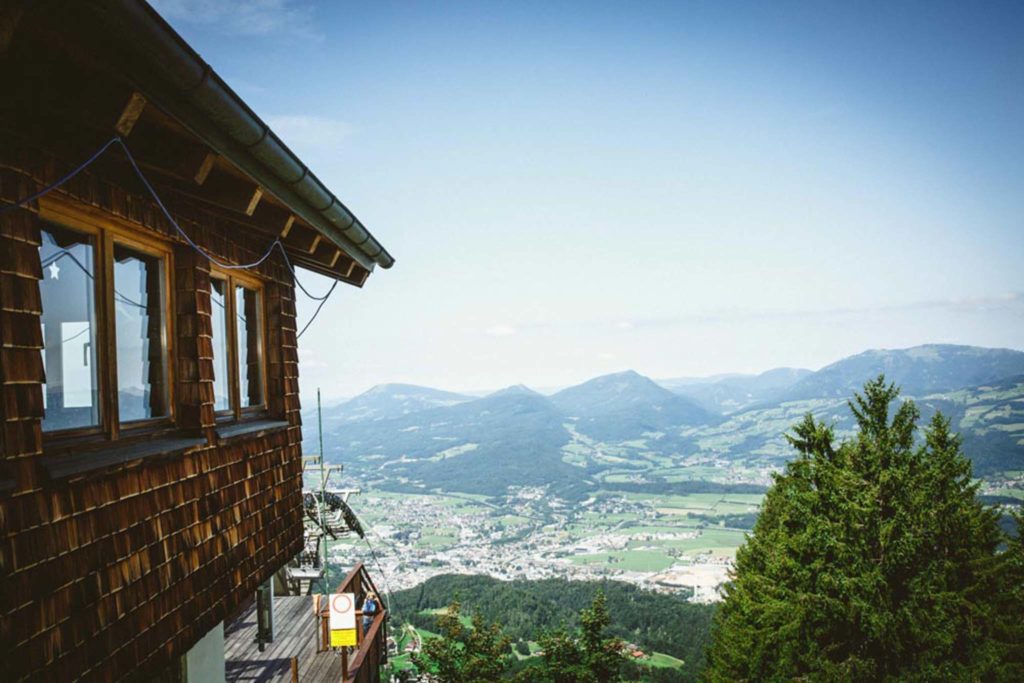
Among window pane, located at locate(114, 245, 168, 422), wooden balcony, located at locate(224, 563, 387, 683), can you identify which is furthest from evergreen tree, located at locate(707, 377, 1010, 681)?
window pane, located at locate(114, 245, 168, 422)

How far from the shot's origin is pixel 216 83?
3.39 meters

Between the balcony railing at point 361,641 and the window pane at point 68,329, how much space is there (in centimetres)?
561

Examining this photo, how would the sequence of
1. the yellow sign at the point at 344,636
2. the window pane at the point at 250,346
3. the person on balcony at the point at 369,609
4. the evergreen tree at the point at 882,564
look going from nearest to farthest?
the window pane at the point at 250,346 < the yellow sign at the point at 344,636 < the person on balcony at the point at 369,609 < the evergreen tree at the point at 882,564

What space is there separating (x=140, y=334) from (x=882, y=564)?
15809 millimetres

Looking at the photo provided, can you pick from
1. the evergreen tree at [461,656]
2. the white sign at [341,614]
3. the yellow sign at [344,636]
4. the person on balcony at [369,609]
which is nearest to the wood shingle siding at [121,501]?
the white sign at [341,614]

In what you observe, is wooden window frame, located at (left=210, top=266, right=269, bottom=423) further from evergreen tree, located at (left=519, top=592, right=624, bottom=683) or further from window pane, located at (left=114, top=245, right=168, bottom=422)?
evergreen tree, located at (left=519, top=592, right=624, bottom=683)

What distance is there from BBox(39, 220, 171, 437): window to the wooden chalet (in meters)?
0.01

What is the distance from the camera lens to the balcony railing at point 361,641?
8.80 meters

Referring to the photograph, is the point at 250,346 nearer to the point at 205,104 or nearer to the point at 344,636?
the point at 205,104

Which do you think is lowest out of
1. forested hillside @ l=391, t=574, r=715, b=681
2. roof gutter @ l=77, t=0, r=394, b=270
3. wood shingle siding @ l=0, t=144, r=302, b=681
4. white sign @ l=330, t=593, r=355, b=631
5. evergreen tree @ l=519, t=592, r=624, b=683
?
forested hillside @ l=391, t=574, r=715, b=681

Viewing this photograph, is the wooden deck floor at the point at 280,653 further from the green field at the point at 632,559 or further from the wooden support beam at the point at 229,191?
the green field at the point at 632,559

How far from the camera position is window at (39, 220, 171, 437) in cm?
365

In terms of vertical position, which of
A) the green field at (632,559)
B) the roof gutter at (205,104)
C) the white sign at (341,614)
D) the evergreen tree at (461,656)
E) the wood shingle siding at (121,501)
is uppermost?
the roof gutter at (205,104)

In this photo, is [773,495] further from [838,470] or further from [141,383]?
[141,383]
